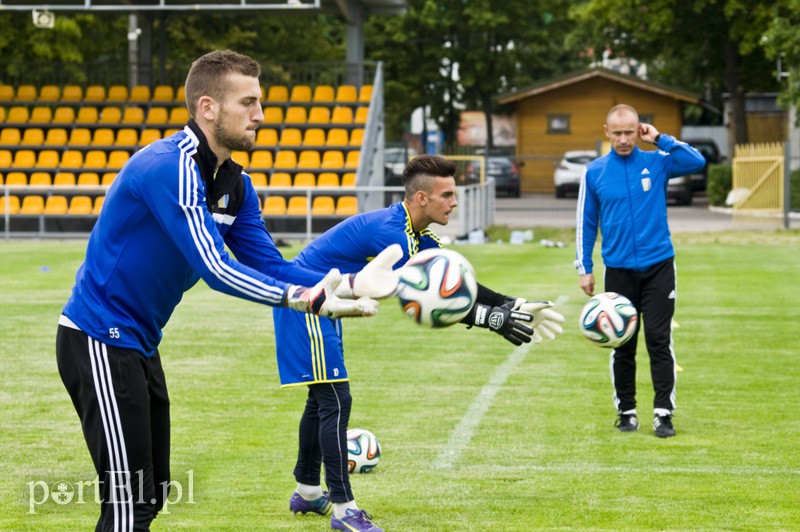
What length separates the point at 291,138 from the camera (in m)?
29.4

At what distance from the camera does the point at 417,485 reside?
7.37 metres

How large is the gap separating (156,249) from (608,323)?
409 cm

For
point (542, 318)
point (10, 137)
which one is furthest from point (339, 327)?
point (10, 137)

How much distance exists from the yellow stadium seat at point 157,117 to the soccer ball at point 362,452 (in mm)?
23357

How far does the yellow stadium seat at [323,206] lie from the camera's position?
26344mm

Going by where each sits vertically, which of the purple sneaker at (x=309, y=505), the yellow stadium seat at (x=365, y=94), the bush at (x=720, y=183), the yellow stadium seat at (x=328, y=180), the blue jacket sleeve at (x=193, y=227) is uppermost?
the yellow stadium seat at (x=365, y=94)

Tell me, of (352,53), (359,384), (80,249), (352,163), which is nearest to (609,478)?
(359,384)

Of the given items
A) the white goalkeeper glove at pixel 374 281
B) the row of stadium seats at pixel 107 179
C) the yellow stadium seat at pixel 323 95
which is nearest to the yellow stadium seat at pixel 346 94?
the yellow stadium seat at pixel 323 95

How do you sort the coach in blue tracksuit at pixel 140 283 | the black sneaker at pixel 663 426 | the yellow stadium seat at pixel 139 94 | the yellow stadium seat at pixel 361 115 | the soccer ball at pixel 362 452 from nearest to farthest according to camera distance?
the coach in blue tracksuit at pixel 140 283 → the soccer ball at pixel 362 452 → the black sneaker at pixel 663 426 → the yellow stadium seat at pixel 361 115 → the yellow stadium seat at pixel 139 94

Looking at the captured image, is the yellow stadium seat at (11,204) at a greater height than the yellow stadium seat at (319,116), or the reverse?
the yellow stadium seat at (319,116)

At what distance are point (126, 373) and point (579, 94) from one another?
51099 mm

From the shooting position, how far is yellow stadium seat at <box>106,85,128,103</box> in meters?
31.5

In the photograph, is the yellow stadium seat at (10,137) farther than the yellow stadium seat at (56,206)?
Yes

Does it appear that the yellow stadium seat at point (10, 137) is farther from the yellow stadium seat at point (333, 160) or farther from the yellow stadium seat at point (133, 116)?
the yellow stadium seat at point (333, 160)
